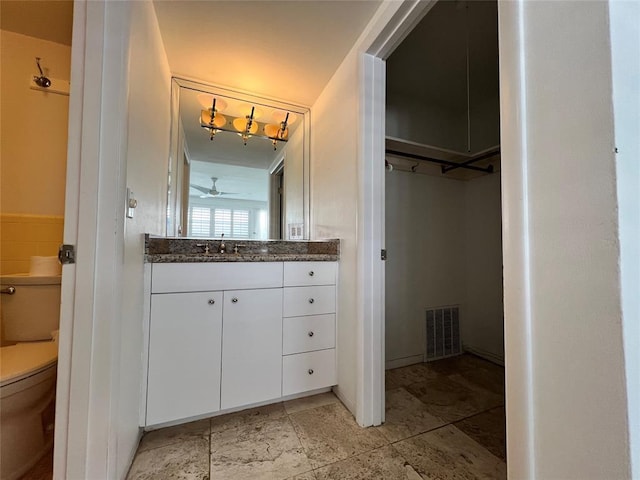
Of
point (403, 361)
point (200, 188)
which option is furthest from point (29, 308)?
point (403, 361)

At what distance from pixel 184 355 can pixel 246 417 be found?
50cm

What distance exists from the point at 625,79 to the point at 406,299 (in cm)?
184

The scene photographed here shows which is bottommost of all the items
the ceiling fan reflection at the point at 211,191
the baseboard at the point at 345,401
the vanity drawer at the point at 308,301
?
the baseboard at the point at 345,401

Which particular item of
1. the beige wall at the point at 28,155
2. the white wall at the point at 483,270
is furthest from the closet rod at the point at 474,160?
the beige wall at the point at 28,155

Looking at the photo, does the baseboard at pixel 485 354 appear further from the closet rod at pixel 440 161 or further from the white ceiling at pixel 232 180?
the white ceiling at pixel 232 180

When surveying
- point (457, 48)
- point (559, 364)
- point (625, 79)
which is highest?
point (457, 48)

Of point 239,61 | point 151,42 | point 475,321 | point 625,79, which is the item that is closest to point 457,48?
point 239,61

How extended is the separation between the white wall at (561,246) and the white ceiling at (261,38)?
3.16 feet

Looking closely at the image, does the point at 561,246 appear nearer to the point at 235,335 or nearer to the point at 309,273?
the point at 309,273

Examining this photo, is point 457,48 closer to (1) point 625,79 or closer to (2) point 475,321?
(1) point 625,79

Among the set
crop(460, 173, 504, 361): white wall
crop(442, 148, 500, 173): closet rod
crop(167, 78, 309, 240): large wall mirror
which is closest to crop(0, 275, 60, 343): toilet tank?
crop(167, 78, 309, 240): large wall mirror

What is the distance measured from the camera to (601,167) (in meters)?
0.52

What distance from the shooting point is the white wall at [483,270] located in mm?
2154

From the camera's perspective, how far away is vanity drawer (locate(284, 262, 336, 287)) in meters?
1.55
